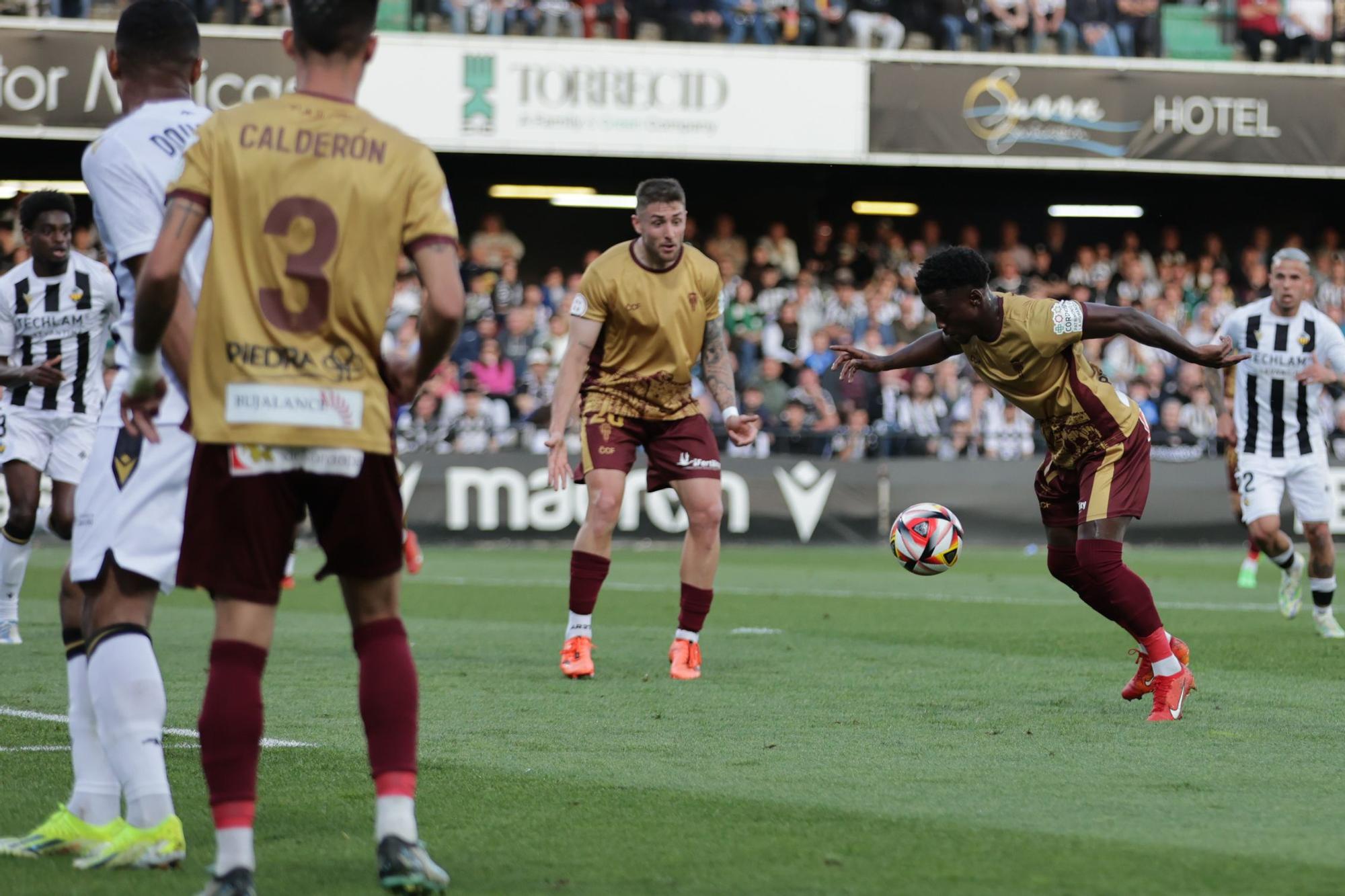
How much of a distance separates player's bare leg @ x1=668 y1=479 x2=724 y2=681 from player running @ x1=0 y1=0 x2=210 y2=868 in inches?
181

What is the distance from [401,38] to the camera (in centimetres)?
2416

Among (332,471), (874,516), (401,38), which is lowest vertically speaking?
(874,516)

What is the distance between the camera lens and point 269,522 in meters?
4.11

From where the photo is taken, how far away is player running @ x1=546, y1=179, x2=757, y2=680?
29.9 ft

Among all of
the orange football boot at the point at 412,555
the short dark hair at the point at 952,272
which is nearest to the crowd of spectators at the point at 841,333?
the orange football boot at the point at 412,555

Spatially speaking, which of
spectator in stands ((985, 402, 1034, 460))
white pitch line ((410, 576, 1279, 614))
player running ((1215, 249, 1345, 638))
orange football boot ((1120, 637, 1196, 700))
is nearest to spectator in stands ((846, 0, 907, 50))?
spectator in stands ((985, 402, 1034, 460))

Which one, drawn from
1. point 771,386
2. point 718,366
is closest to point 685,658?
point 718,366

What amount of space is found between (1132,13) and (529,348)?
10.3 meters

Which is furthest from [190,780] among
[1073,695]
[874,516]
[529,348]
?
[529,348]

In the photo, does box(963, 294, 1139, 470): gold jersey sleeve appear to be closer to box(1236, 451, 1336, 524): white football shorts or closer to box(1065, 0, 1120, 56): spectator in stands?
box(1236, 451, 1336, 524): white football shorts

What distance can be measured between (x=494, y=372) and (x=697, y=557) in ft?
45.7

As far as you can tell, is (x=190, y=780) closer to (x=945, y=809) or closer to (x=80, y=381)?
(x=945, y=809)

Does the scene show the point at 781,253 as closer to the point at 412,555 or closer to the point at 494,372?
the point at 494,372

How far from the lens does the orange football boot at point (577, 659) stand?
8883mm
